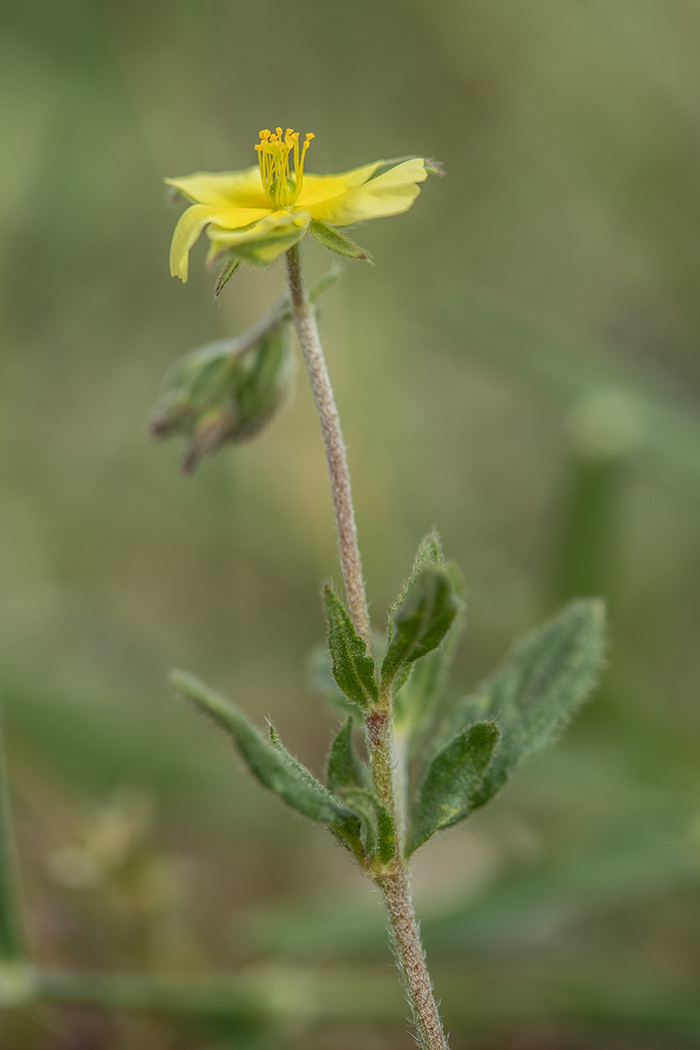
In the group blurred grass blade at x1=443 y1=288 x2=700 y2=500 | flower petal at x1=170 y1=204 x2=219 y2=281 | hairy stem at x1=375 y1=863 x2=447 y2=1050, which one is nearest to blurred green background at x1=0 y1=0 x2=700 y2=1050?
blurred grass blade at x1=443 y1=288 x2=700 y2=500

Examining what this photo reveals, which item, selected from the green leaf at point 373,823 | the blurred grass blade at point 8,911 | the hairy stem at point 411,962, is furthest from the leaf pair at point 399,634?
the blurred grass blade at point 8,911

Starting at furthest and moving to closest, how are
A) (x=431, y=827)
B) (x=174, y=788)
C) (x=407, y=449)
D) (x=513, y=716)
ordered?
(x=407, y=449), (x=174, y=788), (x=513, y=716), (x=431, y=827)

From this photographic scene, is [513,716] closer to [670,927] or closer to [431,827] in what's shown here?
[431,827]

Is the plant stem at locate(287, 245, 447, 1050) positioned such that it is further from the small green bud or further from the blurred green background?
the blurred green background

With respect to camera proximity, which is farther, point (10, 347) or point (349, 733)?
point (10, 347)

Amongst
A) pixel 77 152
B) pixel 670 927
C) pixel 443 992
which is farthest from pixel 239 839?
pixel 77 152

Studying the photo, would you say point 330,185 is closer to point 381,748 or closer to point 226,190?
point 226,190
